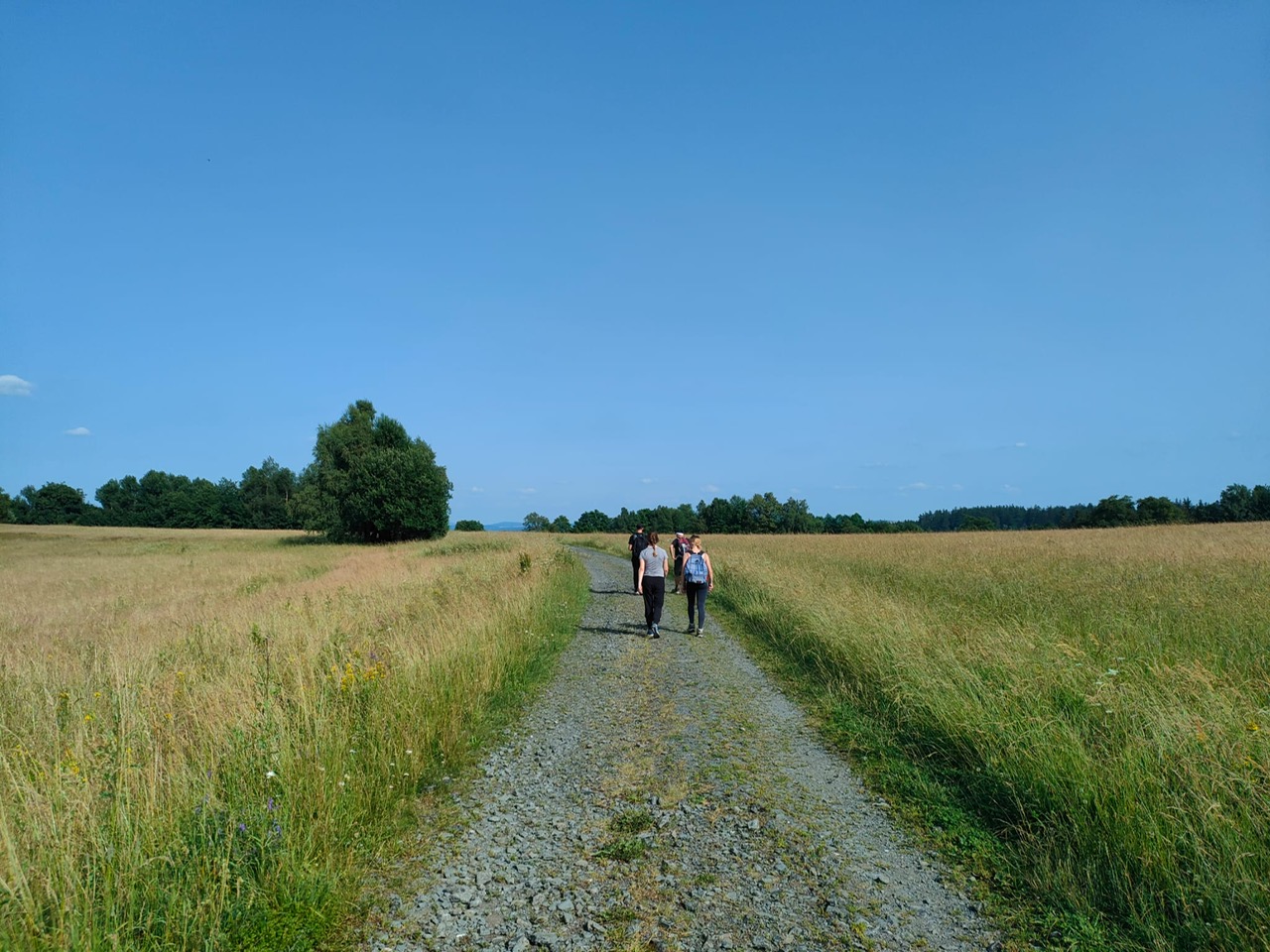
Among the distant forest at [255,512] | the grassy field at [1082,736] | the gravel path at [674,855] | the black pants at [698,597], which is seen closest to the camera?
the gravel path at [674,855]

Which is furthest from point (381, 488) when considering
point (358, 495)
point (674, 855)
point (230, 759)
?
point (674, 855)

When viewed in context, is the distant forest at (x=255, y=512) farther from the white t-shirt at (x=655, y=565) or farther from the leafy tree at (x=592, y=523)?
the white t-shirt at (x=655, y=565)

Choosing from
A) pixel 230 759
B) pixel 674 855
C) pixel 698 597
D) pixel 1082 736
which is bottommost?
pixel 674 855

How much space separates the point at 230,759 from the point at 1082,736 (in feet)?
21.7

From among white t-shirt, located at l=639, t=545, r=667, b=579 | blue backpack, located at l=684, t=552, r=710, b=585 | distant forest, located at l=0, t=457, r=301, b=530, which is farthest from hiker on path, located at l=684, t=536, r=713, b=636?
distant forest, located at l=0, t=457, r=301, b=530

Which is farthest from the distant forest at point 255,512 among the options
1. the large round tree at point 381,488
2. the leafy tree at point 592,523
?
the large round tree at point 381,488

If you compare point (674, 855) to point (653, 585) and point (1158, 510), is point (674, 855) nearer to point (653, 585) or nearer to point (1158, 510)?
point (653, 585)

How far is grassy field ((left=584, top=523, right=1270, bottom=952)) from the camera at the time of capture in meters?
3.56

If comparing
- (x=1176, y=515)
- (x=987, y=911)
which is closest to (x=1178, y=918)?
(x=987, y=911)

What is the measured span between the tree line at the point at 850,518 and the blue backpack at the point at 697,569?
2030 inches

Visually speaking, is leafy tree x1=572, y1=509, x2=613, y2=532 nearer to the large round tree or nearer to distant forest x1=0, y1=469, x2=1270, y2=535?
distant forest x1=0, y1=469, x2=1270, y2=535

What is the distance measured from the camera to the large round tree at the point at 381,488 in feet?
171

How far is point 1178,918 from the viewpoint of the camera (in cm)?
342

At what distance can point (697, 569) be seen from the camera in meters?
12.8
